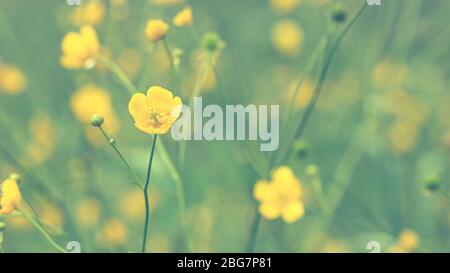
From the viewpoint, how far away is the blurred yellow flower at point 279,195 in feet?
4.71

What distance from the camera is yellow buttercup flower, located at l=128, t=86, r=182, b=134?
3.89 ft

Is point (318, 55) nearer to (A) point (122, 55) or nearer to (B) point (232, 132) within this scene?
(B) point (232, 132)

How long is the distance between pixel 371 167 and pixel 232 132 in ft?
2.21

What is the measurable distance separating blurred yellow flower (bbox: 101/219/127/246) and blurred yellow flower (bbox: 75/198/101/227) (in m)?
0.11

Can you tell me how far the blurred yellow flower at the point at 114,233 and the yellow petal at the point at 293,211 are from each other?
0.41 m

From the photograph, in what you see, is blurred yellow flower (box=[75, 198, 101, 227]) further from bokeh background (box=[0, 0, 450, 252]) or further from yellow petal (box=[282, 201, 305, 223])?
yellow petal (box=[282, 201, 305, 223])

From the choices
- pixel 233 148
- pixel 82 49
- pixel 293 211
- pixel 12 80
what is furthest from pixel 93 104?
pixel 293 211

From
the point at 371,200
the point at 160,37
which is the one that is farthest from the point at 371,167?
the point at 160,37

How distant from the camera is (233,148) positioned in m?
2.05

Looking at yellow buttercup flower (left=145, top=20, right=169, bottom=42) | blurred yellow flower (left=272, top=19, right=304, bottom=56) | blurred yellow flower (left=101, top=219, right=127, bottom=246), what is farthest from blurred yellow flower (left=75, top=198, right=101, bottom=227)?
blurred yellow flower (left=272, top=19, right=304, bottom=56)

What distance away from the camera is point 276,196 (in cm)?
146

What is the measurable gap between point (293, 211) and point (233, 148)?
65cm

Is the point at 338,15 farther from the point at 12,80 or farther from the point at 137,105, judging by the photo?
the point at 12,80

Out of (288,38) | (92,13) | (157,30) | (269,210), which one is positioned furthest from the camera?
(288,38)
